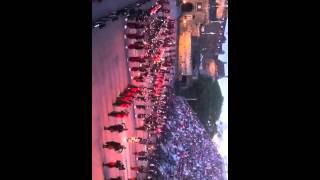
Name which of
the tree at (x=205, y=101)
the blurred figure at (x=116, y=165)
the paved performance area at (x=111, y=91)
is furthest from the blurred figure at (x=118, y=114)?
the tree at (x=205, y=101)

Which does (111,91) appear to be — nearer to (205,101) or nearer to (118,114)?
(118,114)

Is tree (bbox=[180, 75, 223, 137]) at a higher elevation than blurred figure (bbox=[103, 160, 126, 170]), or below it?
higher

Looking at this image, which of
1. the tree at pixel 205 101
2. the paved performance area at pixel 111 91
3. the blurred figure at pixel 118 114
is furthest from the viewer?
the tree at pixel 205 101

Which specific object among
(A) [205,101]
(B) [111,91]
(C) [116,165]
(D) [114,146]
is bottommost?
(C) [116,165]

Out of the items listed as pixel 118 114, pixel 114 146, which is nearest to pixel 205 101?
pixel 118 114

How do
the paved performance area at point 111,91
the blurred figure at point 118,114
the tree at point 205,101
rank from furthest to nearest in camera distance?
1. the tree at point 205,101
2. the blurred figure at point 118,114
3. the paved performance area at point 111,91

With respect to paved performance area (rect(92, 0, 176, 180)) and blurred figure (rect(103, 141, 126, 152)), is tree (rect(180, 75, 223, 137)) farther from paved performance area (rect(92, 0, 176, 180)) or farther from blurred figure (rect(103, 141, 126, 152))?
blurred figure (rect(103, 141, 126, 152))

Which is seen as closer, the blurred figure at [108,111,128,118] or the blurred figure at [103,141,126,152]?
the blurred figure at [103,141,126,152]

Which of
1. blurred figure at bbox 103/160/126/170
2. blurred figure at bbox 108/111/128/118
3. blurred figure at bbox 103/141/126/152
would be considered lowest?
blurred figure at bbox 103/160/126/170

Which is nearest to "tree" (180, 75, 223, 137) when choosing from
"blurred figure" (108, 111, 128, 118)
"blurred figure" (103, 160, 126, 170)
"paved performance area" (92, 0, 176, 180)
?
"paved performance area" (92, 0, 176, 180)

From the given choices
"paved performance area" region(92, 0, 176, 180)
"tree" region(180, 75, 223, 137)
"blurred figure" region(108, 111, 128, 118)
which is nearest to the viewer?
"paved performance area" region(92, 0, 176, 180)

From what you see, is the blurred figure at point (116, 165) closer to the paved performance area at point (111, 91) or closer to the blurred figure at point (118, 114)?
the paved performance area at point (111, 91)
